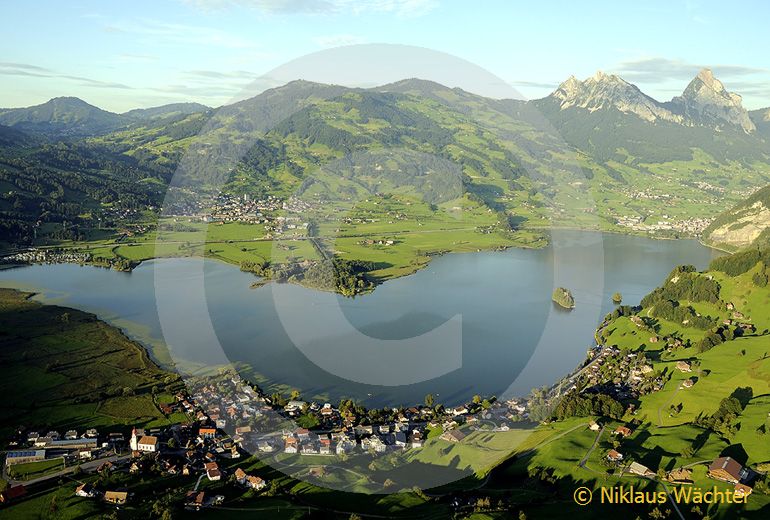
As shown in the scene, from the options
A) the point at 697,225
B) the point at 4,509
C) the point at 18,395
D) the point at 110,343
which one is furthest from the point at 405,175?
the point at 4,509

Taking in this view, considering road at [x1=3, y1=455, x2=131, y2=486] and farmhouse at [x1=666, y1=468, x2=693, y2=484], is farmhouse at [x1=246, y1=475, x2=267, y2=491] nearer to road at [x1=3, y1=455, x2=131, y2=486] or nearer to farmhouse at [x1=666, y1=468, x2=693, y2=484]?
road at [x1=3, y1=455, x2=131, y2=486]

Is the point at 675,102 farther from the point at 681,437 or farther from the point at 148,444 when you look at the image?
the point at 148,444

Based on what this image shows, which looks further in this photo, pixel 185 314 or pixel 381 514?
Answer: pixel 185 314

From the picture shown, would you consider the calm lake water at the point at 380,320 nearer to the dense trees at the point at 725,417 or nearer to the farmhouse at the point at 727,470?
the dense trees at the point at 725,417

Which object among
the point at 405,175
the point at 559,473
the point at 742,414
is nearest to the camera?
the point at 559,473

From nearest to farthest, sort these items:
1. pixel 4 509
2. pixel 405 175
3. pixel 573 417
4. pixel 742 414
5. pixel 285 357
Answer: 1. pixel 4 509
2. pixel 742 414
3. pixel 573 417
4. pixel 285 357
5. pixel 405 175

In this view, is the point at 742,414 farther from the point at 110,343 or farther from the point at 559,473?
the point at 110,343

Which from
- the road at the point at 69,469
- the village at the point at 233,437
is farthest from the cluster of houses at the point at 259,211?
the road at the point at 69,469
